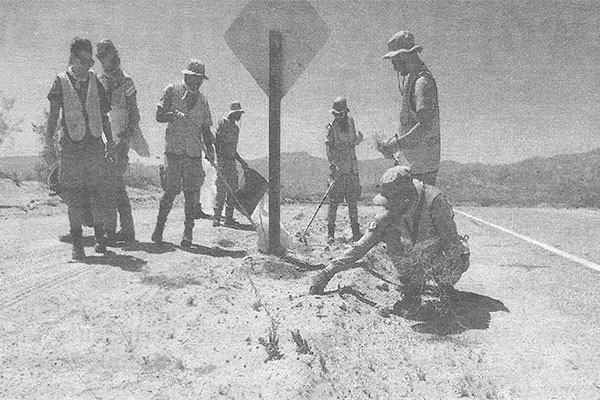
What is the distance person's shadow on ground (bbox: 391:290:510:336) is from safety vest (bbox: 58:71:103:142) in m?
3.82

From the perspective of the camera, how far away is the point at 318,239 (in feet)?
28.2

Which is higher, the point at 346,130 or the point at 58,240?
the point at 346,130

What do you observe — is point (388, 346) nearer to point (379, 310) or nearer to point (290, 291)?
point (379, 310)

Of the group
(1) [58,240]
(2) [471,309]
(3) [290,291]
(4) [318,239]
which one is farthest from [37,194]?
(2) [471,309]

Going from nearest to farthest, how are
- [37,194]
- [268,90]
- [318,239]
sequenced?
[268,90] < [318,239] < [37,194]

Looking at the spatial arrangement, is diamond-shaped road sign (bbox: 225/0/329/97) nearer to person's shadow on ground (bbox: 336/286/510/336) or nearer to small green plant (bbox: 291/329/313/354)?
person's shadow on ground (bbox: 336/286/510/336)

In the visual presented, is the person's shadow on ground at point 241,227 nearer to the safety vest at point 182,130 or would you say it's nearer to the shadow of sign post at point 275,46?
the safety vest at point 182,130

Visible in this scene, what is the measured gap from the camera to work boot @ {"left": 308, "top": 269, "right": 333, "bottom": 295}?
448 centimetres

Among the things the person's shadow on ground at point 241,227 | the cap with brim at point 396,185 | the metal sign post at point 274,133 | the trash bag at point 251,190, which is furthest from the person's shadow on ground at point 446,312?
the person's shadow on ground at point 241,227

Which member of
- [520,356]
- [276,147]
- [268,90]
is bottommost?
[520,356]

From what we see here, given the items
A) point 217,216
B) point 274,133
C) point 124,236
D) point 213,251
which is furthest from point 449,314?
point 217,216

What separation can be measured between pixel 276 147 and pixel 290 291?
187 centimetres

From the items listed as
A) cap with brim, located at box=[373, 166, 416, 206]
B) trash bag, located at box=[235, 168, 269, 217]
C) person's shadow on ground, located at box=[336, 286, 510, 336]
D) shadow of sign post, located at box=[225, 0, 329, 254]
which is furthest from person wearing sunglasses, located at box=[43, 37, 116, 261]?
cap with brim, located at box=[373, 166, 416, 206]

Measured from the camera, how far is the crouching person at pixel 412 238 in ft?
13.9
